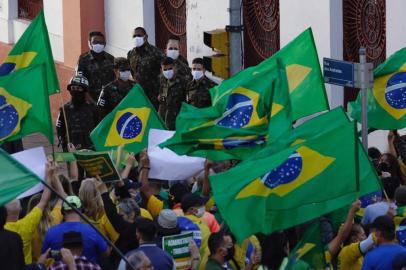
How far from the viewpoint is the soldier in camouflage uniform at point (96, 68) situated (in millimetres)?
21516

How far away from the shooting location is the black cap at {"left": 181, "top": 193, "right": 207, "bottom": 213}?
14438mm

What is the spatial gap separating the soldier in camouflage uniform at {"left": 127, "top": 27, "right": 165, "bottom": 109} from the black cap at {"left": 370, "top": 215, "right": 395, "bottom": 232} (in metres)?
9.00

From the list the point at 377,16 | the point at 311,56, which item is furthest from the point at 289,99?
the point at 377,16

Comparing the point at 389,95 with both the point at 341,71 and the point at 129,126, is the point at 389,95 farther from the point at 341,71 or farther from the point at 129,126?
the point at 129,126

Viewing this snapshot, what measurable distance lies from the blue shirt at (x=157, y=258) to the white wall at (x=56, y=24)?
47.6ft

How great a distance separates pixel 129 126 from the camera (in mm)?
16562

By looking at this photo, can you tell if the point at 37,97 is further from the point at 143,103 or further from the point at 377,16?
the point at 377,16

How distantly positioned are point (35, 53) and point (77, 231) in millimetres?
3895

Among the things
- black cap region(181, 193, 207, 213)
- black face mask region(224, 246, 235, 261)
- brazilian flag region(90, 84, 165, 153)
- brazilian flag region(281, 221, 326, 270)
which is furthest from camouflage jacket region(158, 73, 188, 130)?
brazilian flag region(281, 221, 326, 270)

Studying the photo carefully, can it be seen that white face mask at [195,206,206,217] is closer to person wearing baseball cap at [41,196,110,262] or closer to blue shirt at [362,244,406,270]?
person wearing baseball cap at [41,196,110,262]

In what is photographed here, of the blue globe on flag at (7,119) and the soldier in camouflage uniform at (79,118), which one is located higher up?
the blue globe on flag at (7,119)

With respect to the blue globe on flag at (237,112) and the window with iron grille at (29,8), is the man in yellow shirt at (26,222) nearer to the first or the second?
the blue globe on flag at (237,112)

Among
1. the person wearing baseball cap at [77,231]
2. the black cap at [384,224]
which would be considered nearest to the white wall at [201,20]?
the person wearing baseball cap at [77,231]

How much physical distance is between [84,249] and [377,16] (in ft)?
28.6
